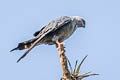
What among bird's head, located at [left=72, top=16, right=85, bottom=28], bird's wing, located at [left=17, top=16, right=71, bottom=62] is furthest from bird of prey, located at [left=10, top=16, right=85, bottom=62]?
bird's head, located at [left=72, top=16, right=85, bottom=28]

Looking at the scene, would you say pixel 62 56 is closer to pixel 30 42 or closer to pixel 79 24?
pixel 30 42

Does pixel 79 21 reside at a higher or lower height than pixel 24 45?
higher

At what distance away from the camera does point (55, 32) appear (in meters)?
8.52

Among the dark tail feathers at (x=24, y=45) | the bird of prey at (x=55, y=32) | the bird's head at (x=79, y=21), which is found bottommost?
the dark tail feathers at (x=24, y=45)

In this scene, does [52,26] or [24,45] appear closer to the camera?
[24,45]

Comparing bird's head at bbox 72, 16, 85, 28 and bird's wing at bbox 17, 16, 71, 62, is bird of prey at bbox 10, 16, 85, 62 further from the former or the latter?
bird's head at bbox 72, 16, 85, 28

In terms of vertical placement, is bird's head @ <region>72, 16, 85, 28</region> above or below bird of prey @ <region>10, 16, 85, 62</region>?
above

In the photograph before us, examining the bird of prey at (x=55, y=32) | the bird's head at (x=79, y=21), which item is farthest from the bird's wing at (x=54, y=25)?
the bird's head at (x=79, y=21)

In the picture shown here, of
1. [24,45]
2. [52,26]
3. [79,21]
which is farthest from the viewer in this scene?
[79,21]

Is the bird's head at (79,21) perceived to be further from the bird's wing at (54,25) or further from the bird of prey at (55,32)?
the bird's wing at (54,25)

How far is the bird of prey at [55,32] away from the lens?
7836mm

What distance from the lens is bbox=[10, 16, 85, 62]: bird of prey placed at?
784 centimetres

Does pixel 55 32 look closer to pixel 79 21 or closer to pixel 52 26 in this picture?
pixel 52 26

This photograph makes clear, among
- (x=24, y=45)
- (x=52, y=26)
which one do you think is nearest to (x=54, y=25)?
(x=52, y=26)
